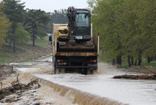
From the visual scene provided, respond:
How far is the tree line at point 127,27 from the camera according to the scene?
102 feet

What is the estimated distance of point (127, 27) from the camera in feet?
126

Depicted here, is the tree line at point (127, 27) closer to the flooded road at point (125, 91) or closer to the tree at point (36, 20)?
the flooded road at point (125, 91)

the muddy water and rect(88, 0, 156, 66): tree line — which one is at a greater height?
rect(88, 0, 156, 66): tree line

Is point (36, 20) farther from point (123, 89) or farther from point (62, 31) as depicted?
point (123, 89)

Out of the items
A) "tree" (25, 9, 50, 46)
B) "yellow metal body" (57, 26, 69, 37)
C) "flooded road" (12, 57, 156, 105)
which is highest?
"tree" (25, 9, 50, 46)

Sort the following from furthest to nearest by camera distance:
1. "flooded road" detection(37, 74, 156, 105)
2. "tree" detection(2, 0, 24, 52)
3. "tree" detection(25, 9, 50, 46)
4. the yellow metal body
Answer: "tree" detection(25, 9, 50, 46), "tree" detection(2, 0, 24, 52), the yellow metal body, "flooded road" detection(37, 74, 156, 105)

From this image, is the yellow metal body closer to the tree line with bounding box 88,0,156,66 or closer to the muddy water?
A: the tree line with bounding box 88,0,156,66

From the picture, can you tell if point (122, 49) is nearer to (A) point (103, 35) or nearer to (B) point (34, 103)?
(A) point (103, 35)

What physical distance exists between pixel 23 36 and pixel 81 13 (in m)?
67.3

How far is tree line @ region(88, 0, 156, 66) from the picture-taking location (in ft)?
102

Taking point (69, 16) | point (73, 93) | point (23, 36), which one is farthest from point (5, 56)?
point (73, 93)

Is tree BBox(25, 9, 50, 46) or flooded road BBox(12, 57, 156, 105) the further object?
tree BBox(25, 9, 50, 46)

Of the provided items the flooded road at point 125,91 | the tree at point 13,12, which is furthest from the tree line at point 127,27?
the tree at point 13,12

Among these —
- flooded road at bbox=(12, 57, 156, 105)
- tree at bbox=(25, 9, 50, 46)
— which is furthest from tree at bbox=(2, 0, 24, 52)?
flooded road at bbox=(12, 57, 156, 105)
